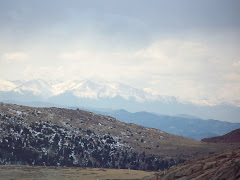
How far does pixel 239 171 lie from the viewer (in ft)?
188

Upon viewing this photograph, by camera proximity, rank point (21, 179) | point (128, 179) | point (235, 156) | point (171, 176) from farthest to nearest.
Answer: point (128, 179)
point (21, 179)
point (171, 176)
point (235, 156)

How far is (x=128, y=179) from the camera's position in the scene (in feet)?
456

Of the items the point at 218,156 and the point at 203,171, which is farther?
the point at 218,156

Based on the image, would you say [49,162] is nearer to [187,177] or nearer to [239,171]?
[187,177]

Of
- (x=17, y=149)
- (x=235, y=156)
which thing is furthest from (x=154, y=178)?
(x=17, y=149)

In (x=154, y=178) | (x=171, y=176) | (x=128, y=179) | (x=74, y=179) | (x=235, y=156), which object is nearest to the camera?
(x=235, y=156)

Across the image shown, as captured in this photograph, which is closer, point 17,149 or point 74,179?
point 74,179

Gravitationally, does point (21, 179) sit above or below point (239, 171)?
below

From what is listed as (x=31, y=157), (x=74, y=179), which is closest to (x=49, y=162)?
(x=31, y=157)

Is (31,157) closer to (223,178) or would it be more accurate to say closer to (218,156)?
(218,156)

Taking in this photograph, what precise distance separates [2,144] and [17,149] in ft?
29.8

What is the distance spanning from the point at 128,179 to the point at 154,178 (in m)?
57.5

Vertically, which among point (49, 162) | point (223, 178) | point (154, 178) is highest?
point (223, 178)

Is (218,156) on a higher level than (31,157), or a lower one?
higher
